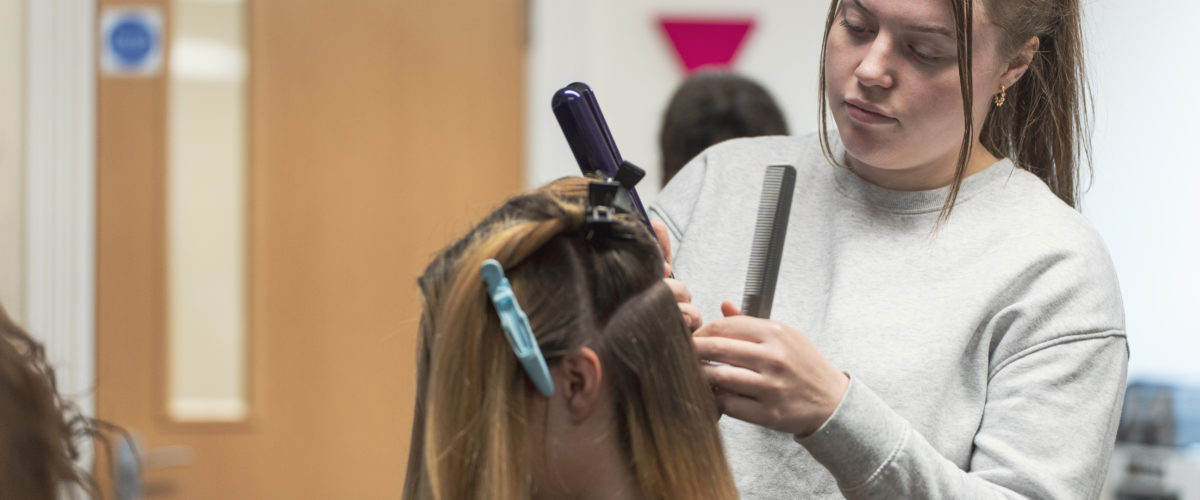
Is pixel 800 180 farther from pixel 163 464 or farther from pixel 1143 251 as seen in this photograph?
pixel 163 464

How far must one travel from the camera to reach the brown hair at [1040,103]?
0.95 meters

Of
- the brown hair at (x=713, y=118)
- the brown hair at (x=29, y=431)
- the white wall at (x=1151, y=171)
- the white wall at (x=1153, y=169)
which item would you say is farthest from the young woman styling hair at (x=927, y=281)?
the white wall at (x=1153, y=169)

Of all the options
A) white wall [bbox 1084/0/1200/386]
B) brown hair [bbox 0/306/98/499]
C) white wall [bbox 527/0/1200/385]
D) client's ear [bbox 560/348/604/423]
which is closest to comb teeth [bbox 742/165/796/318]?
client's ear [bbox 560/348/604/423]

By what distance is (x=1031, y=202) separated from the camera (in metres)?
0.98

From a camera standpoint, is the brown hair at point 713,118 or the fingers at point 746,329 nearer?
the fingers at point 746,329

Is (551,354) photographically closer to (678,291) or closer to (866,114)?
(678,291)

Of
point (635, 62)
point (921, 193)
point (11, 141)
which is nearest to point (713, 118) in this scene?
point (635, 62)

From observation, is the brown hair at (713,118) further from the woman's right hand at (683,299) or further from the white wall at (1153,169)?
the woman's right hand at (683,299)

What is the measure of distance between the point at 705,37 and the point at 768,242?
66.6 inches

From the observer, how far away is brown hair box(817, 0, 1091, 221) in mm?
950

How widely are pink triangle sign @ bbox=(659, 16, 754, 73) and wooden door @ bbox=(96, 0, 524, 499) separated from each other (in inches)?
13.6

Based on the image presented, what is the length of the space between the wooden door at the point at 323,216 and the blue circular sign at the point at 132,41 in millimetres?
45

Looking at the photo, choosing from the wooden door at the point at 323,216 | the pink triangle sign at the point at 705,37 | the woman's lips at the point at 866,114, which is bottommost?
the wooden door at the point at 323,216

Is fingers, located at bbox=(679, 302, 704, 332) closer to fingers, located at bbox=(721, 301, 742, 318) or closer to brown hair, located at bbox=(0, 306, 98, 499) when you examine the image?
fingers, located at bbox=(721, 301, 742, 318)
